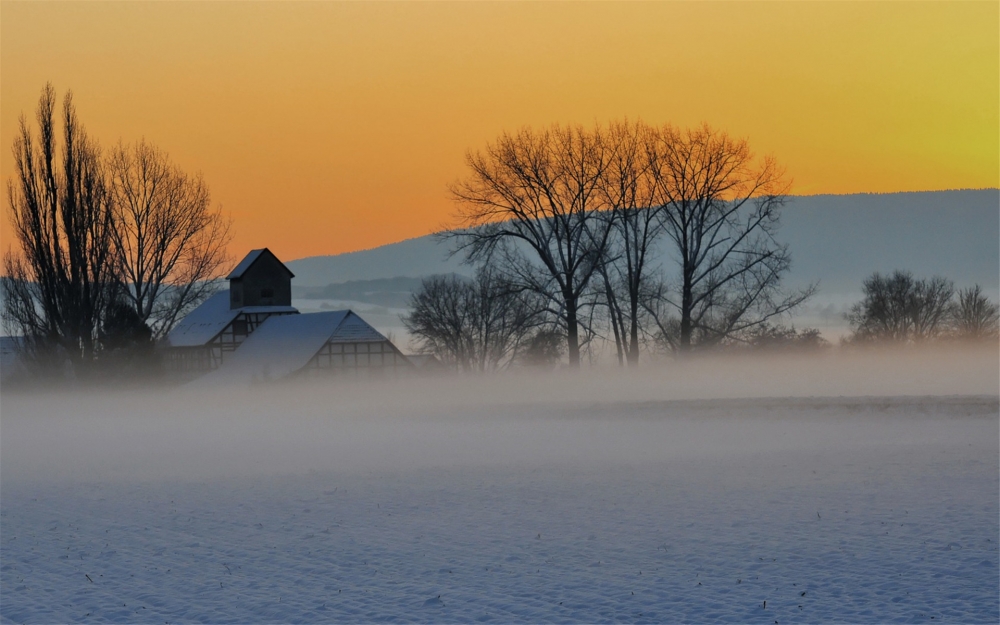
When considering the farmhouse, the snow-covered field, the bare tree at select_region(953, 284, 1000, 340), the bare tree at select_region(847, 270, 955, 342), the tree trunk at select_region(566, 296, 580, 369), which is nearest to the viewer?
the snow-covered field

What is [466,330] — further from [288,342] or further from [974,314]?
[974,314]

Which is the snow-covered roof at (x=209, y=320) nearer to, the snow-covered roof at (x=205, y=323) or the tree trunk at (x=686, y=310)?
the snow-covered roof at (x=205, y=323)

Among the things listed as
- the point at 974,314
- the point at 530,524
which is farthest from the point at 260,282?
the point at 530,524

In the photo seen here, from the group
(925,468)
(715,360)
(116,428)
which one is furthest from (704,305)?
(925,468)

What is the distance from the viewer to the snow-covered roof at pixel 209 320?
65.7 meters

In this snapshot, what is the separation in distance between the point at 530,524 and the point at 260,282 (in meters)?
57.1

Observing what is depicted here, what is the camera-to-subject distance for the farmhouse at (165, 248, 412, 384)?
56.0 m

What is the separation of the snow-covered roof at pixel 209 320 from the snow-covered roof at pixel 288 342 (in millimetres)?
3779

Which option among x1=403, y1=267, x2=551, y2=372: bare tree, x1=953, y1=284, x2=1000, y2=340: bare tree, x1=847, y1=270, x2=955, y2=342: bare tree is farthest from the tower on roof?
x1=953, y1=284, x2=1000, y2=340: bare tree

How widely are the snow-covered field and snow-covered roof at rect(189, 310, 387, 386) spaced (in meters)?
30.8

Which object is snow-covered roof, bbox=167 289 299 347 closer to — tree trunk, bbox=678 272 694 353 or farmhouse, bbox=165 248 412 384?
farmhouse, bbox=165 248 412 384

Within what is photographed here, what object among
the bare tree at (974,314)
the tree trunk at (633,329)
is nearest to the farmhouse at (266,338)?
the tree trunk at (633,329)

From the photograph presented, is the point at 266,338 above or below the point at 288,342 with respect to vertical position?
above

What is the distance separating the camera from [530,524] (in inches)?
514
